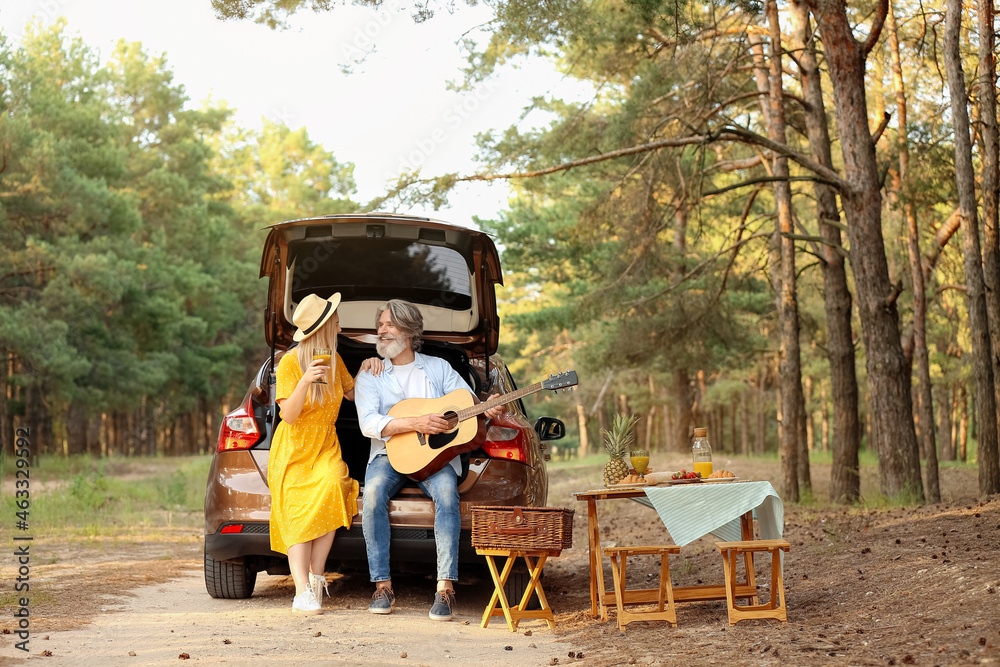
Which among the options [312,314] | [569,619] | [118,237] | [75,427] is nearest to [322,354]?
[312,314]

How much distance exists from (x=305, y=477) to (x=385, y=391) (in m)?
0.75

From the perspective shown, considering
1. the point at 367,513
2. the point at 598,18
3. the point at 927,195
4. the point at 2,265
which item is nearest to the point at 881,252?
the point at 598,18

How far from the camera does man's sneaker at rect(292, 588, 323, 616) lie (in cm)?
584

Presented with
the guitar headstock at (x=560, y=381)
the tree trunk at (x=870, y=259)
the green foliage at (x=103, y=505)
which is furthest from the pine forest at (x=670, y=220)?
the green foliage at (x=103, y=505)

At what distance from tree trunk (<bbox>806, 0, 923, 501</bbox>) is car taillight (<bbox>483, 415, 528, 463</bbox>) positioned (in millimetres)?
6414

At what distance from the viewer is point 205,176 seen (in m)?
41.8

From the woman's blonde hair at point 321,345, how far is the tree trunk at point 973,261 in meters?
7.80

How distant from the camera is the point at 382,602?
5891mm

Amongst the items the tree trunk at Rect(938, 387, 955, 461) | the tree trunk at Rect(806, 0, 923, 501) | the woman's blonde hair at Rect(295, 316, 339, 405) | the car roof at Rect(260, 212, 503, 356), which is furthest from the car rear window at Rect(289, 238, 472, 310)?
the tree trunk at Rect(938, 387, 955, 461)

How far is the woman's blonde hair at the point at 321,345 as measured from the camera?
608 centimetres

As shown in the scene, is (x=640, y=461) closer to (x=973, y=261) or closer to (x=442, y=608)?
(x=442, y=608)

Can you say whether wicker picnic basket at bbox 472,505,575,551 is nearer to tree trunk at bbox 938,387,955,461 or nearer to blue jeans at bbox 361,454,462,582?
blue jeans at bbox 361,454,462,582

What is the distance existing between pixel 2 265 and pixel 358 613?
20.9m

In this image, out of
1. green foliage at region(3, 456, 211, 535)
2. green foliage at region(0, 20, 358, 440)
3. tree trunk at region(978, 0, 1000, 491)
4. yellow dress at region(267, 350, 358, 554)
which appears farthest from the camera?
green foliage at region(0, 20, 358, 440)
